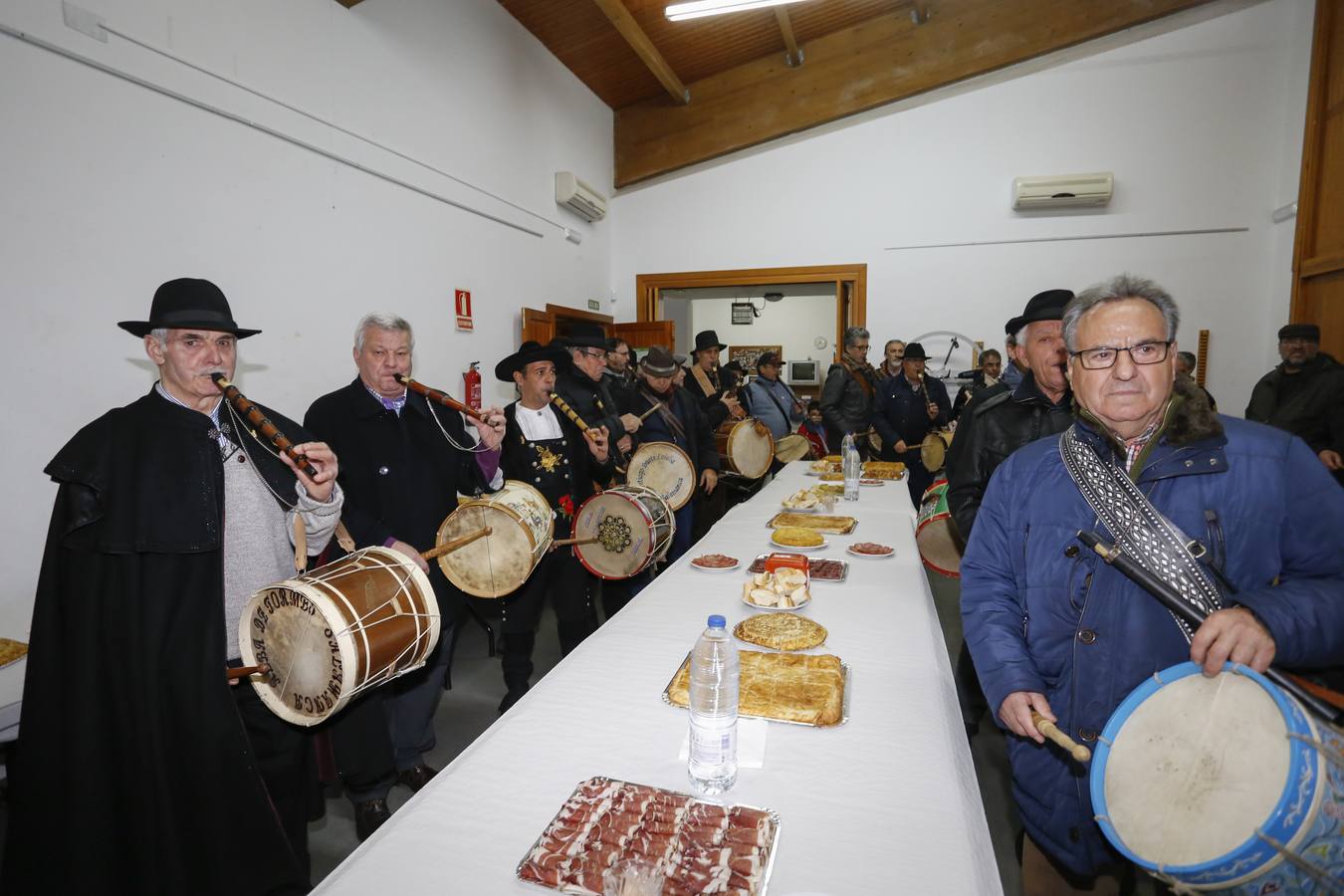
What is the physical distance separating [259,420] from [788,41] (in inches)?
272

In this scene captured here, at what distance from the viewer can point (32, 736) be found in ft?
5.31

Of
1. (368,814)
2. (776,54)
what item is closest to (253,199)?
(368,814)

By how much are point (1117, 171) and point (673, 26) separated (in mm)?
4800

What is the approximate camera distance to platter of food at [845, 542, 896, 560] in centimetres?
263

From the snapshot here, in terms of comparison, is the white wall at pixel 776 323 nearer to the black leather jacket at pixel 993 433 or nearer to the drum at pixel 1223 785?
the black leather jacket at pixel 993 433

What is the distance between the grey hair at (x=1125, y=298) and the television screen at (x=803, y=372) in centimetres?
999

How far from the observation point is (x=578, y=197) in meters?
7.02

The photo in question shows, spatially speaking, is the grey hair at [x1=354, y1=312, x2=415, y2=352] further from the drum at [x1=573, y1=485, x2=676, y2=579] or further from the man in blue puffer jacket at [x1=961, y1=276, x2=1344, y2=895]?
the man in blue puffer jacket at [x1=961, y1=276, x2=1344, y2=895]

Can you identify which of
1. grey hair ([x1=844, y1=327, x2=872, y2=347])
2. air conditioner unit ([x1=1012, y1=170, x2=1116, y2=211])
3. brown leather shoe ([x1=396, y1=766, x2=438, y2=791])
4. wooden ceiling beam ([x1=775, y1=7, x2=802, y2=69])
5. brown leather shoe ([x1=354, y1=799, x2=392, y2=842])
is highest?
wooden ceiling beam ([x1=775, y1=7, x2=802, y2=69])

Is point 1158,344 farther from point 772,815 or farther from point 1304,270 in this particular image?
point 1304,270

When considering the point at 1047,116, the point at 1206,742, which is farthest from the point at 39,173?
the point at 1047,116

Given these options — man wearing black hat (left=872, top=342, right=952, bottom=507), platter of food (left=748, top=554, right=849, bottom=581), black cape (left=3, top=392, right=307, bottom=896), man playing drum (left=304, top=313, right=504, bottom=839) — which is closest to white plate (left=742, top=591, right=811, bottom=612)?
platter of food (left=748, top=554, right=849, bottom=581)

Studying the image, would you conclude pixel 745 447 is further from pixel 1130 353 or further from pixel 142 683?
pixel 142 683

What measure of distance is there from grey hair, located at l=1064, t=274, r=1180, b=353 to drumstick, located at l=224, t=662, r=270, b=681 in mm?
2053
